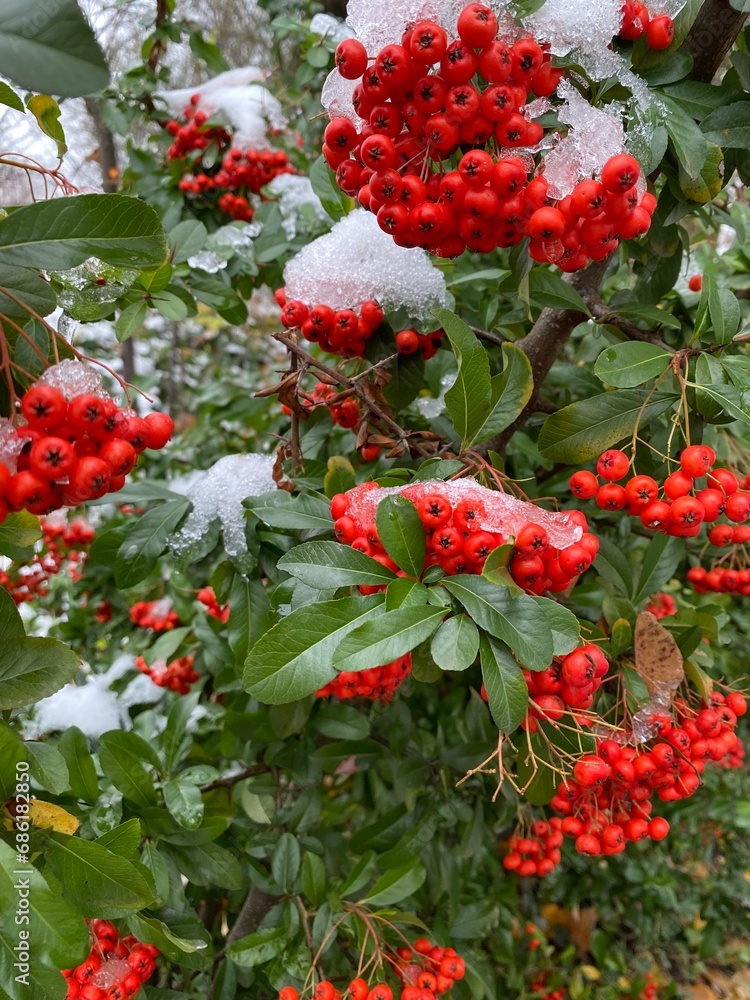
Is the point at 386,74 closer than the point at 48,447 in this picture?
No

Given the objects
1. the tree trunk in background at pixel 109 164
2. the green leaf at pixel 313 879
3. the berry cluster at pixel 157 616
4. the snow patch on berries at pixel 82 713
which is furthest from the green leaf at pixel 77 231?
the tree trunk in background at pixel 109 164

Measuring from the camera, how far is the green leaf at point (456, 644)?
35.9 inches

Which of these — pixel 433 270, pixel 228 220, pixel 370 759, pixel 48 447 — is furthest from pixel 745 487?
pixel 228 220

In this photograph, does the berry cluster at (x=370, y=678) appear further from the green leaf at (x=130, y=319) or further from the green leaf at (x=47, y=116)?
the green leaf at (x=47, y=116)

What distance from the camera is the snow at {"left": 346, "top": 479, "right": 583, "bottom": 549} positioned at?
1.04m

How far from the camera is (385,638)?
0.92 meters

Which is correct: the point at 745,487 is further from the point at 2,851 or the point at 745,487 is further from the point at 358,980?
the point at 2,851

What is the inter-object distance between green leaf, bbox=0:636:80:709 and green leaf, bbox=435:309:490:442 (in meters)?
0.79

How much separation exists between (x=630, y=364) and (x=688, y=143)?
39cm

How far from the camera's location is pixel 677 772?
4.37 feet

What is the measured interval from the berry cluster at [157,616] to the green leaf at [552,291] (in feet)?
6.30

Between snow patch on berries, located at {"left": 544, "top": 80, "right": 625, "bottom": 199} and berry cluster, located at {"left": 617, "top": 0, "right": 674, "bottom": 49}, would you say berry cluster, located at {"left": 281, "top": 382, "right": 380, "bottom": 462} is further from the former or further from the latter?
berry cluster, located at {"left": 617, "top": 0, "right": 674, "bottom": 49}

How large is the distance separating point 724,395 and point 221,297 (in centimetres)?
142

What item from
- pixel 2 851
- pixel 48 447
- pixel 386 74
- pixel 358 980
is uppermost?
pixel 386 74
